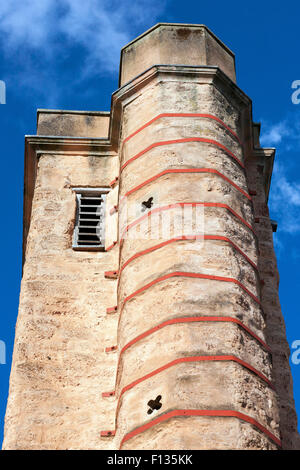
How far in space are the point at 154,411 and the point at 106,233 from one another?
3.56 meters

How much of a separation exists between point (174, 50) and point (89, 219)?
2404mm

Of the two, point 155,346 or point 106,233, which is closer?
point 155,346

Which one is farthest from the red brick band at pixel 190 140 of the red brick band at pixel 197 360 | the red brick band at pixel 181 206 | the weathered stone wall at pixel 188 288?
the red brick band at pixel 197 360

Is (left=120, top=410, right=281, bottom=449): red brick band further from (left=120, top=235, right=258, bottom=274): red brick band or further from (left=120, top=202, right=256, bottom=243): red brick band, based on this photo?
(left=120, top=202, right=256, bottom=243): red brick band

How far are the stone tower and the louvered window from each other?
0.8 inches

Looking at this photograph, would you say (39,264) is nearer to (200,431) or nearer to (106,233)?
(106,233)

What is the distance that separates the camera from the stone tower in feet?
28.8

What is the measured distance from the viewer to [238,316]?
9297 mm

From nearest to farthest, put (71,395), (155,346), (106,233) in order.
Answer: (155,346) < (71,395) < (106,233)

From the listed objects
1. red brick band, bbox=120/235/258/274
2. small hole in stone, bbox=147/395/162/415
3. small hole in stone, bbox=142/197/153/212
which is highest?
small hole in stone, bbox=142/197/153/212

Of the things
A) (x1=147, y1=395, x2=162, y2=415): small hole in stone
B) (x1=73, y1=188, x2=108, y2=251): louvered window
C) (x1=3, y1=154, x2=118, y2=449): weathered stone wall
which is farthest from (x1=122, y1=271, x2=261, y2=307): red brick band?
(x1=73, y1=188, x2=108, y2=251): louvered window

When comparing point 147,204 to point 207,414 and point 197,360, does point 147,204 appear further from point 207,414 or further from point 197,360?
point 207,414
